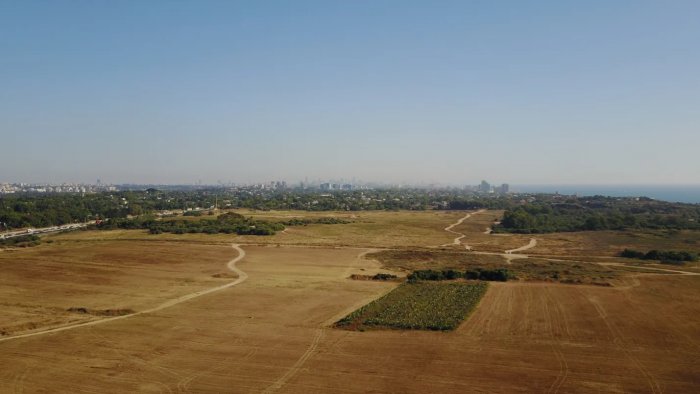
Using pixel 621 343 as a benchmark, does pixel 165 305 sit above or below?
below

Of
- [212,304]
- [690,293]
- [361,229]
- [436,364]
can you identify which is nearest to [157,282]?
[212,304]

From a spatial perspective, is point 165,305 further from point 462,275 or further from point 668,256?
point 668,256

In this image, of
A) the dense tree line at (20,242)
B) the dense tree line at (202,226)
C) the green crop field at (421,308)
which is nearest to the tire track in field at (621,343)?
the green crop field at (421,308)

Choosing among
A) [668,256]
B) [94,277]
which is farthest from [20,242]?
[668,256]

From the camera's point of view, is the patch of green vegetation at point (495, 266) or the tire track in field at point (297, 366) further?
the patch of green vegetation at point (495, 266)

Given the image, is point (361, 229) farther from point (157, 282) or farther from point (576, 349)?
point (576, 349)

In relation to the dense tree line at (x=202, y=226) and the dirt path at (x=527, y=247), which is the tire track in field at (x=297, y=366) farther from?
the dense tree line at (x=202, y=226)
